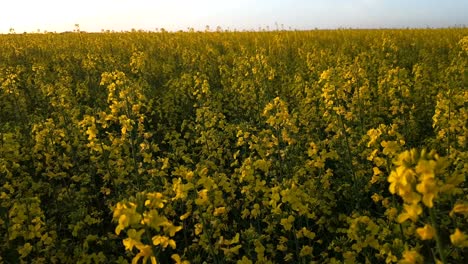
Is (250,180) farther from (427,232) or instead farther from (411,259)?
(427,232)

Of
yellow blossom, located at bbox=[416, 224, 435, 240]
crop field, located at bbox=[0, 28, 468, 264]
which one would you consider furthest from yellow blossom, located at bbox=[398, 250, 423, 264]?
yellow blossom, located at bbox=[416, 224, 435, 240]

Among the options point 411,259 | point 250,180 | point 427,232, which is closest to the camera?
point 427,232

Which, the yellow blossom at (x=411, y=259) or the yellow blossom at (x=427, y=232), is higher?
the yellow blossom at (x=427, y=232)

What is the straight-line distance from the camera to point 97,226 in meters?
5.62

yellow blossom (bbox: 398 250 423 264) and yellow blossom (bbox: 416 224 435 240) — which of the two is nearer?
yellow blossom (bbox: 416 224 435 240)

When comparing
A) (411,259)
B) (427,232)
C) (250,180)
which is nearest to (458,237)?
(427,232)

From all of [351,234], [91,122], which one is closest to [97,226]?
[91,122]

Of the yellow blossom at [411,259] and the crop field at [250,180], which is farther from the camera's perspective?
the crop field at [250,180]

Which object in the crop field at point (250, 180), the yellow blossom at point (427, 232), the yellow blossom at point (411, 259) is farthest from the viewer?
the crop field at point (250, 180)

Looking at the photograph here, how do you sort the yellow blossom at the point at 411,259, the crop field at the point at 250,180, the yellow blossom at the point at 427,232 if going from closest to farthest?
1. the yellow blossom at the point at 427,232
2. the yellow blossom at the point at 411,259
3. the crop field at the point at 250,180

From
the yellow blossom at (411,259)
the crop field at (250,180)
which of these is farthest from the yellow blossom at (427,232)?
the yellow blossom at (411,259)

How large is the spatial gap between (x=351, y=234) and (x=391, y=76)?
14.5 ft

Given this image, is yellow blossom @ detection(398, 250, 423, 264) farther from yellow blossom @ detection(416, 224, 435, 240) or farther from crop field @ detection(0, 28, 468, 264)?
yellow blossom @ detection(416, 224, 435, 240)

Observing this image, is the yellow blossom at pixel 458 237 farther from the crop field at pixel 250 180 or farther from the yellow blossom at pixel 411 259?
the yellow blossom at pixel 411 259
